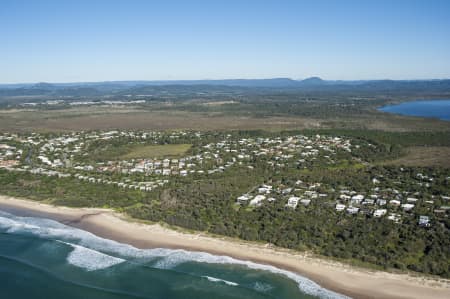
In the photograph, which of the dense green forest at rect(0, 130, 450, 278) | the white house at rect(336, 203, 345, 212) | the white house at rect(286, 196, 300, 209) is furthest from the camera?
the white house at rect(286, 196, 300, 209)

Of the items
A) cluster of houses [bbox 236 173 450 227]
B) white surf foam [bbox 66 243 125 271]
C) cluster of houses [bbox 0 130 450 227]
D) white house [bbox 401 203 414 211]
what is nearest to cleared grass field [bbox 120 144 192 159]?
cluster of houses [bbox 0 130 450 227]

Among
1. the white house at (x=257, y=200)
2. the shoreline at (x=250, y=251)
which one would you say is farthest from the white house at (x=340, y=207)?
the shoreline at (x=250, y=251)

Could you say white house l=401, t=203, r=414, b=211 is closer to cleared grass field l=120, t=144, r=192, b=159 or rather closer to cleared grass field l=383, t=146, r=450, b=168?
cleared grass field l=383, t=146, r=450, b=168

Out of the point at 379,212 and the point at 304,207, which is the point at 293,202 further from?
the point at 379,212

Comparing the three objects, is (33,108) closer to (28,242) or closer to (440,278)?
(28,242)

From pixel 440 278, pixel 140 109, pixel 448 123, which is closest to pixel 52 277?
pixel 440 278

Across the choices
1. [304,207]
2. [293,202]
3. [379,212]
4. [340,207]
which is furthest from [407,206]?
[293,202]

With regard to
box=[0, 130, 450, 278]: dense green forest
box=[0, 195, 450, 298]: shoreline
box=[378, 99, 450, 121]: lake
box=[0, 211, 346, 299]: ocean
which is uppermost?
box=[378, 99, 450, 121]: lake
